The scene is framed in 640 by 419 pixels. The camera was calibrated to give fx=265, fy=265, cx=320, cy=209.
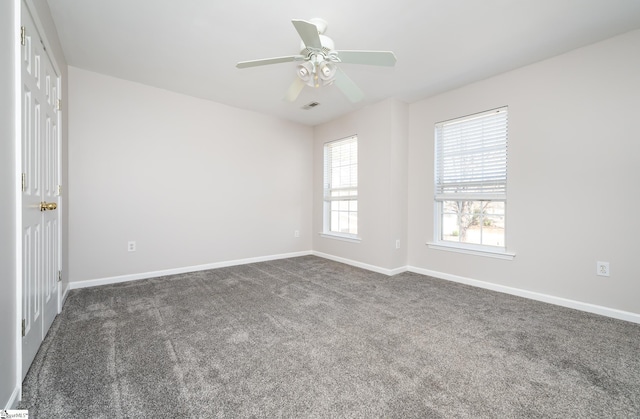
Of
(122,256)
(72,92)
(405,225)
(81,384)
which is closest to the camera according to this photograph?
(81,384)

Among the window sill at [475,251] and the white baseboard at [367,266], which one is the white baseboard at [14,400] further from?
the window sill at [475,251]

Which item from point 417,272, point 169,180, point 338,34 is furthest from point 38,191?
point 417,272

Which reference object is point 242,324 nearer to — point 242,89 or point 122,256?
point 122,256

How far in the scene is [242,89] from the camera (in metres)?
3.46

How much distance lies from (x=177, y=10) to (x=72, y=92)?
193 centimetres

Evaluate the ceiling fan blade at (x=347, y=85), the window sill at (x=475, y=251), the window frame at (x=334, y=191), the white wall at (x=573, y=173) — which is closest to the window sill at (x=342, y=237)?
the window frame at (x=334, y=191)

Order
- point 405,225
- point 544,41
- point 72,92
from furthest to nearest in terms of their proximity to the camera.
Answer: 1. point 405,225
2. point 72,92
3. point 544,41

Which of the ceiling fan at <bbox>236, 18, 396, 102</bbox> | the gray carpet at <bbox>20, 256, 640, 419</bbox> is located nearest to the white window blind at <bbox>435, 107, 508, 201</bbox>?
the gray carpet at <bbox>20, 256, 640, 419</bbox>

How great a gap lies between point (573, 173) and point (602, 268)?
2.96ft

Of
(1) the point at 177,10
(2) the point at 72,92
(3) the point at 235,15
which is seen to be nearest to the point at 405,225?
(3) the point at 235,15

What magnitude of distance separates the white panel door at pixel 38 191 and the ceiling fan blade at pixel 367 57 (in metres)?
1.92

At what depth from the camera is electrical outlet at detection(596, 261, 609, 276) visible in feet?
7.82

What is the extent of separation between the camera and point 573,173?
8.36 feet

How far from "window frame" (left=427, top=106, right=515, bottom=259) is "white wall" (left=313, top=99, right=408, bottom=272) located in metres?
0.46
